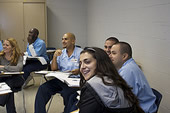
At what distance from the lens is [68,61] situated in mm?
3262

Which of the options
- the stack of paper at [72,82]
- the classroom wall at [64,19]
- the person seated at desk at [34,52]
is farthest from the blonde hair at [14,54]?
the classroom wall at [64,19]

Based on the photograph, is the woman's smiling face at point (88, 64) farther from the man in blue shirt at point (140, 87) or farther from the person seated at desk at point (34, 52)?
the person seated at desk at point (34, 52)

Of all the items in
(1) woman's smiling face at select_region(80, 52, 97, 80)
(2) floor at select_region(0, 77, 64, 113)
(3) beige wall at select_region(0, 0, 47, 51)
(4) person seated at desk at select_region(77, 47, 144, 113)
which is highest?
(3) beige wall at select_region(0, 0, 47, 51)

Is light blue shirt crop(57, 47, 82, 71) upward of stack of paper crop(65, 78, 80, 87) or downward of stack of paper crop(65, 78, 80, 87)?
upward

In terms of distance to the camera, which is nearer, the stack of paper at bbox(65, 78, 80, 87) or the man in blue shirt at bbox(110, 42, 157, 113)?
the man in blue shirt at bbox(110, 42, 157, 113)

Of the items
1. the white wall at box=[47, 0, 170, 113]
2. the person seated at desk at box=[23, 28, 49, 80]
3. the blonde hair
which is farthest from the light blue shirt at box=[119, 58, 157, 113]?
the person seated at desk at box=[23, 28, 49, 80]

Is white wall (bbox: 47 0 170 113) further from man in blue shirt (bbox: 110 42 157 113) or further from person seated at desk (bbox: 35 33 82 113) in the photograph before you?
person seated at desk (bbox: 35 33 82 113)


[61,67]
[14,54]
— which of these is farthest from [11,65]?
[61,67]

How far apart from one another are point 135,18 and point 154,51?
78 centimetres

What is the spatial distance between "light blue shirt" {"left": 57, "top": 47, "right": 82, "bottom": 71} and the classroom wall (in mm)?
3431

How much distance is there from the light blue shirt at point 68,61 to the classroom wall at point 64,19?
3.43m

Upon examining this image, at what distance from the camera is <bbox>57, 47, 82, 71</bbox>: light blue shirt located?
3.22 metres

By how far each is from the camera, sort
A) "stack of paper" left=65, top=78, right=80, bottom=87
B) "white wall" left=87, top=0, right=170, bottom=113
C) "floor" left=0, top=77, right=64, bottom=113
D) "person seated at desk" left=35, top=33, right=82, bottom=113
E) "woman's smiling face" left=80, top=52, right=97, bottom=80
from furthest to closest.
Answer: "floor" left=0, top=77, right=64, bottom=113 → "person seated at desk" left=35, top=33, right=82, bottom=113 → "white wall" left=87, top=0, right=170, bottom=113 → "stack of paper" left=65, top=78, right=80, bottom=87 → "woman's smiling face" left=80, top=52, right=97, bottom=80

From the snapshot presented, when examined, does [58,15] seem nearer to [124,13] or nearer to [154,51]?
[124,13]
